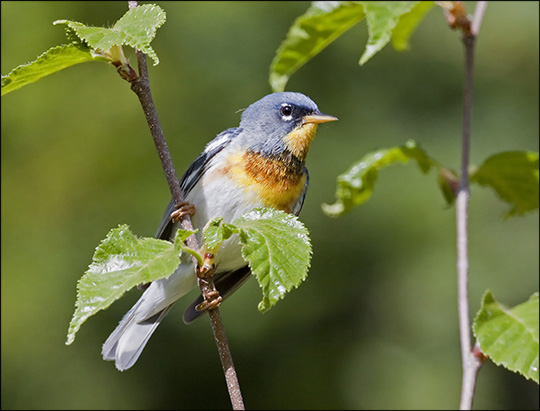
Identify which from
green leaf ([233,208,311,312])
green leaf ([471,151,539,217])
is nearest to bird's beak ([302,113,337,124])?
green leaf ([471,151,539,217])

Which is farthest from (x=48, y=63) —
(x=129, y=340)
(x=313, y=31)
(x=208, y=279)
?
(x=129, y=340)

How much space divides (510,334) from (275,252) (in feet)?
2.50

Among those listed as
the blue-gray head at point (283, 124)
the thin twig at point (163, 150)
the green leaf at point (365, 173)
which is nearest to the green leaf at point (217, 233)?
the thin twig at point (163, 150)

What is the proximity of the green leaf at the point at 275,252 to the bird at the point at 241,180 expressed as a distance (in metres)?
1.13

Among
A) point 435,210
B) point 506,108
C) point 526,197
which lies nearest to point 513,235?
point 435,210

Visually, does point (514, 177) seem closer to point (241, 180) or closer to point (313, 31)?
point (313, 31)

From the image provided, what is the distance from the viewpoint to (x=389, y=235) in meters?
6.00

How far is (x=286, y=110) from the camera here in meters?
2.90

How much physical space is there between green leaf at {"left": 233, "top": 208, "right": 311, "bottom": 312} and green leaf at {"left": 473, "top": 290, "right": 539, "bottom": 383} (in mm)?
634

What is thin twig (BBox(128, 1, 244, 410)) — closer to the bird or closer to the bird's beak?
the bird

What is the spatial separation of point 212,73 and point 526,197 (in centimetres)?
374

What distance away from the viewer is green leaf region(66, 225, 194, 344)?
1.34m

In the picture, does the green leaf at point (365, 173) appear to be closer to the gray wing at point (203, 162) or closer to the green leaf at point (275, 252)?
the gray wing at point (203, 162)

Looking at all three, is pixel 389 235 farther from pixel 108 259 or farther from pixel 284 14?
pixel 108 259
